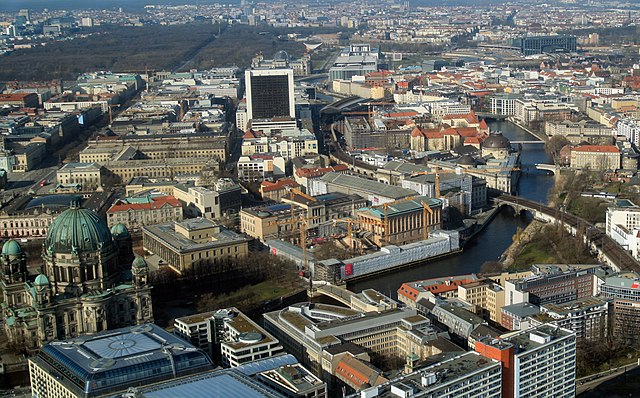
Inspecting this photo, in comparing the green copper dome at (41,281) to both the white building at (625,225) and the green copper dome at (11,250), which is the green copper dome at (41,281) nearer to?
the green copper dome at (11,250)

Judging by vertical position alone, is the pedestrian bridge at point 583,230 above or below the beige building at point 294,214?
below

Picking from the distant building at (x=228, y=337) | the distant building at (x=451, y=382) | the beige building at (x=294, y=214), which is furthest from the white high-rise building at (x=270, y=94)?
the distant building at (x=451, y=382)

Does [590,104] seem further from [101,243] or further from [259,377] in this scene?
[259,377]

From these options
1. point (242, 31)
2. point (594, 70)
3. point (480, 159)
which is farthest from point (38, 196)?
point (242, 31)

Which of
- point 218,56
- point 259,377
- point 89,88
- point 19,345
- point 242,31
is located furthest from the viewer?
point 242,31

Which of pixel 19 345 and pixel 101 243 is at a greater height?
pixel 101 243

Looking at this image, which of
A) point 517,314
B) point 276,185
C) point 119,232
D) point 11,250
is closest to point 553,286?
point 517,314
